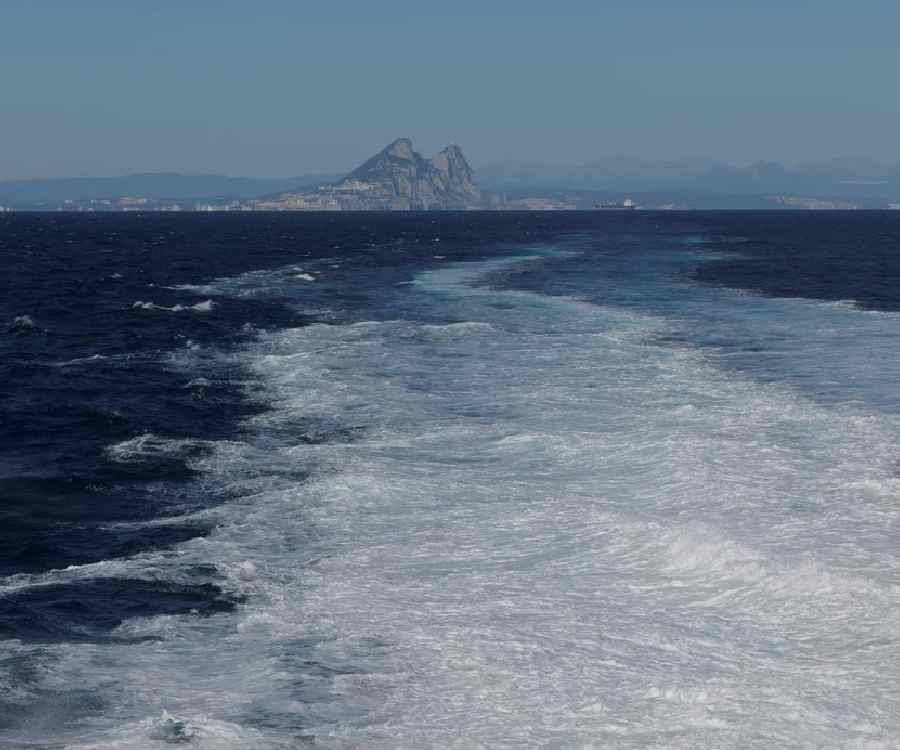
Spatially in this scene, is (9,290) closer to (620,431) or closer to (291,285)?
(291,285)

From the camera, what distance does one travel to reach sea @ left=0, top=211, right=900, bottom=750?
14.2 metres

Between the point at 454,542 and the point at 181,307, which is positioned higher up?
the point at 181,307

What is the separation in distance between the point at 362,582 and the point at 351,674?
147 inches

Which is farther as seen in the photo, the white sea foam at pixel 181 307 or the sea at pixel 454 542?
the white sea foam at pixel 181 307

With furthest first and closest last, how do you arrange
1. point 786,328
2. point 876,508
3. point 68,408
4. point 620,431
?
1. point 786,328
2. point 68,408
3. point 620,431
4. point 876,508

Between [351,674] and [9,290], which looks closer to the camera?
[351,674]

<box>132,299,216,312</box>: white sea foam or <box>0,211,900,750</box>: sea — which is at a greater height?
<box>132,299,216,312</box>: white sea foam

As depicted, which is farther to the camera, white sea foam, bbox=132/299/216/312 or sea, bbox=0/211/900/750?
white sea foam, bbox=132/299/216/312

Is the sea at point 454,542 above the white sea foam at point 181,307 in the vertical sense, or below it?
below

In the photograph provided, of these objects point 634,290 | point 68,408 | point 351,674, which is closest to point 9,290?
point 634,290

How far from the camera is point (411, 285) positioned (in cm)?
7681

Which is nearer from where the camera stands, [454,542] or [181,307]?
[454,542]

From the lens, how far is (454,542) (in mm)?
20984

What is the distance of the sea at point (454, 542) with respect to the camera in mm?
14211
